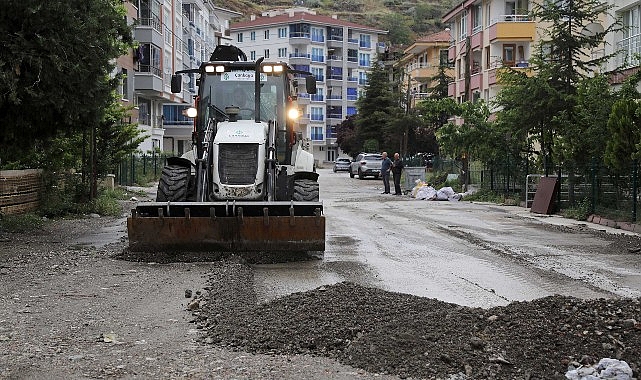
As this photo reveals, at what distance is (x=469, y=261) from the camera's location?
13570mm

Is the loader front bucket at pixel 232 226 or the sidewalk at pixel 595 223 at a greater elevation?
the loader front bucket at pixel 232 226

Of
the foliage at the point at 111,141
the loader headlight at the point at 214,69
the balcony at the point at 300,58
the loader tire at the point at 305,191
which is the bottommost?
the loader tire at the point at 305,191

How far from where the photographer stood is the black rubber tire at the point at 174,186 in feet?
47.9

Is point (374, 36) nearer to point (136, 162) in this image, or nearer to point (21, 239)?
point (136, 162)

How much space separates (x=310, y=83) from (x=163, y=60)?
45.9 metres

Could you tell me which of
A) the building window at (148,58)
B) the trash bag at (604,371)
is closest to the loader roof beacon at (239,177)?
the trash bag at (604,371)

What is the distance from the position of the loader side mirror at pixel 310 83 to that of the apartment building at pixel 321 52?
103902mm

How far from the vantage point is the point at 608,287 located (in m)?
10.9

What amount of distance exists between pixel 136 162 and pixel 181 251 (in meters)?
30.7

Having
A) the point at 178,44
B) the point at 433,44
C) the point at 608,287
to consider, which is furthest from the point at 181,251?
the point at 433,44

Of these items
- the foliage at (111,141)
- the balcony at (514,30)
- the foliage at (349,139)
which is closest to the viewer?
the foliage at (111,141)

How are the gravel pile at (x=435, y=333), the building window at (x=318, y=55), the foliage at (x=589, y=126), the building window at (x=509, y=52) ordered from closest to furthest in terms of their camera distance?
the gravel pile at (x=435, y=333)
the foliage at (x=589, y=126)
the building window at (x=509, y=52)
the building window at (x=318, y=55)

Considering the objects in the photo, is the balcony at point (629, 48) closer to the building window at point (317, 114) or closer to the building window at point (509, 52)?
the building window at point (509, 52)

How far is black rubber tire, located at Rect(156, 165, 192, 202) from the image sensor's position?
14.6 metres
